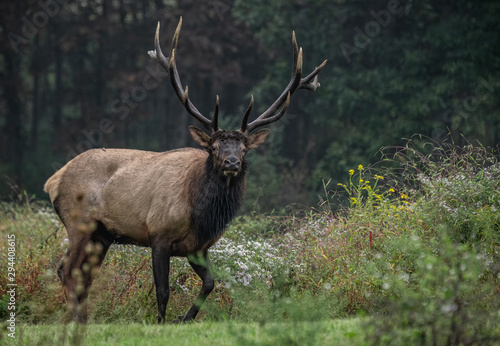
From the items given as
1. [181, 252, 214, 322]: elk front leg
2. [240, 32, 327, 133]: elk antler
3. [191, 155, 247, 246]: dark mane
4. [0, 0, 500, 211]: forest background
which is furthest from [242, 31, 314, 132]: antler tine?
[0, 0, 500, 211]: forest background

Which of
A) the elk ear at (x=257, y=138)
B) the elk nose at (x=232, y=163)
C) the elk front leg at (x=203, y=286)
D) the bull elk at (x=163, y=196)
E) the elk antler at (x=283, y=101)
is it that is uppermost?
the elk antler at (x=283, y=101)

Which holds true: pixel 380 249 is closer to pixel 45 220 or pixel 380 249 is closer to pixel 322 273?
pixel 322 273

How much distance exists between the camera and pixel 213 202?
7383 mm

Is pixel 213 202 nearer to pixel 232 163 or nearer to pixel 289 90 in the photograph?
pixel 232 163

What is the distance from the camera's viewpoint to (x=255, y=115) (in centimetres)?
2573

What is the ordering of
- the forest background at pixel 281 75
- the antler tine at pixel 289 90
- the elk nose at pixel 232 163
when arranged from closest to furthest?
the elk nose at pixel 232 163
the antler tine at pixel 289 90
the forest background at pixel 281 75

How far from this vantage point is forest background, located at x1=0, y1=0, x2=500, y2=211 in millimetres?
20125

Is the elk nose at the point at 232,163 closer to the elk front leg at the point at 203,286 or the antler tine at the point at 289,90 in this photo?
the antler tine at the point at 289,90

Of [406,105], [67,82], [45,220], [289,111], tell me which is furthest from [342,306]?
[67,82]

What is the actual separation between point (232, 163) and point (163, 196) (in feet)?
3.19

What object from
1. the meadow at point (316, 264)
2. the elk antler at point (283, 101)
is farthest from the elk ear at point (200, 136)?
the meadow at point (316, 264)

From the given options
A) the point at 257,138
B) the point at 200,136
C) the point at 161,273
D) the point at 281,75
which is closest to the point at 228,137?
the point at 200,136

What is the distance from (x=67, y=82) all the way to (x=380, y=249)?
101 feet

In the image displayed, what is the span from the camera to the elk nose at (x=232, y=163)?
7059 millimetres
